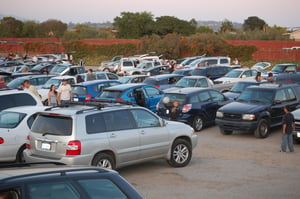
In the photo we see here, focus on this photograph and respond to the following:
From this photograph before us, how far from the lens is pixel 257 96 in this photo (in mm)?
18109

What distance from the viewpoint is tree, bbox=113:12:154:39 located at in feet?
302

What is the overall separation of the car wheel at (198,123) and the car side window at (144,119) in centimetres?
625

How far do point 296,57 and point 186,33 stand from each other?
40486 mm

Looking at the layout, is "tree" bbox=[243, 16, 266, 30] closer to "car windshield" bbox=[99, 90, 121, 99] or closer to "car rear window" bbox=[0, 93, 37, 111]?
"car windshield" bbox=[99, 90, 121, 99]

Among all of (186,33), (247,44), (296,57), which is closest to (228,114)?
(296,57)

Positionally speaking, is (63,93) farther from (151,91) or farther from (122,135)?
(122,135)

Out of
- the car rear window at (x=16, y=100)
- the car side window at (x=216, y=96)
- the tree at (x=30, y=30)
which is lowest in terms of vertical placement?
the car side window at (x=216, y=96)

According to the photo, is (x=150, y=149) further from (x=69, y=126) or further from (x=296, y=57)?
(x=296, y=57)

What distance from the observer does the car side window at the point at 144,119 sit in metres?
11.8

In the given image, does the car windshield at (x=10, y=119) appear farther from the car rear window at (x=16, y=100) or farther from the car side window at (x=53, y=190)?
the car side window at (x=53, y=190)

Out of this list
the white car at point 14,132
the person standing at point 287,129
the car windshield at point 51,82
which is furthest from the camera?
the car windshield at point 51,82

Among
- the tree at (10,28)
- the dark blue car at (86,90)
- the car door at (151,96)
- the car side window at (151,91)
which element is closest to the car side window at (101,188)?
the car door at (151,96)

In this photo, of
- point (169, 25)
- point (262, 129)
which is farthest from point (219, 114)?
point (169, 25)

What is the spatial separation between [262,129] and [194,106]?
2.61 m
